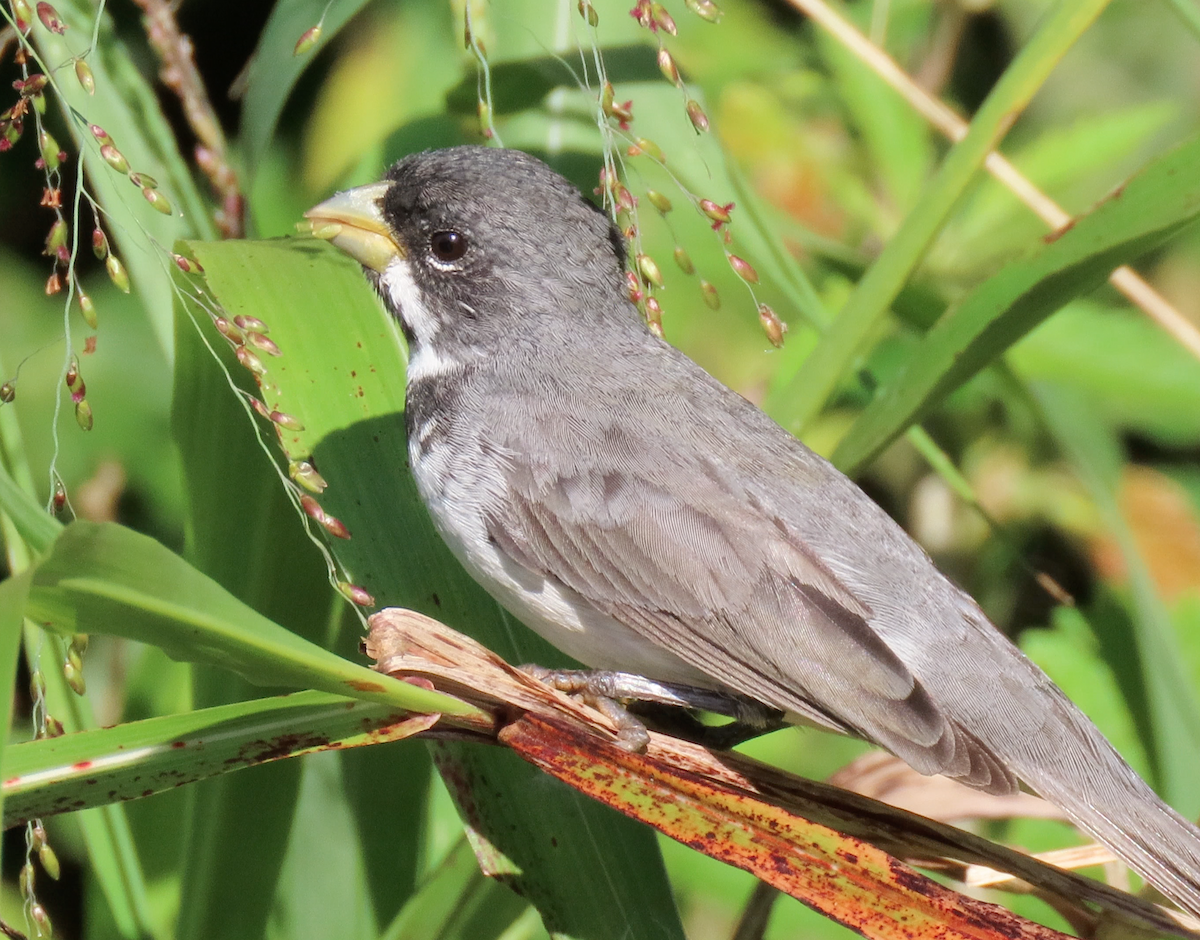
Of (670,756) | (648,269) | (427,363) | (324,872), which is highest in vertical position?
(648,269)

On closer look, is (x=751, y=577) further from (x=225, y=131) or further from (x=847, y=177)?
(x=225, y=131)

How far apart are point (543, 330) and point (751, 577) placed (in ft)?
2.77

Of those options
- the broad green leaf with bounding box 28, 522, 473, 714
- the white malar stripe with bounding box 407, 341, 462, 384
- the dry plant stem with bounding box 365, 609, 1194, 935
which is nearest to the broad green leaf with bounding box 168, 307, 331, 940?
the white malar stripe with bounding box 407, 341, 462, 384

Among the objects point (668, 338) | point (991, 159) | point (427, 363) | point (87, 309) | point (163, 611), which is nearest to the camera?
point (163, 611)

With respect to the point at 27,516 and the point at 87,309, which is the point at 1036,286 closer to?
the point at 87,309

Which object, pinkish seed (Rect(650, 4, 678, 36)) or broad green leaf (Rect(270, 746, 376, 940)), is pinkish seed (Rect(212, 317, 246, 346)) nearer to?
pinkish seed (Rect(650, 4, 678, 36))

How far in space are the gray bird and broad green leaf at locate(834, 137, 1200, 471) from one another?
0.82 feet

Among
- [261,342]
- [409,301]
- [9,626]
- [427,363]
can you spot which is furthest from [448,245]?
[9,626]

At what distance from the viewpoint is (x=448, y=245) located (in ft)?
9.70

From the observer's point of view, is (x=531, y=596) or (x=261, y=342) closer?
(x=261, y=342)

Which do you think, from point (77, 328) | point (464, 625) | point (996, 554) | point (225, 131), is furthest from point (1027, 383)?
point (225, 131)

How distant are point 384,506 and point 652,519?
62 cm

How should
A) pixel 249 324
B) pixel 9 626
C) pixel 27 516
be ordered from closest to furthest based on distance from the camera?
pixel 9 626
pixel 27 516
pixel 249 324

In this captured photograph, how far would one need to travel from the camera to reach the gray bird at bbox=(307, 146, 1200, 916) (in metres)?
2.50
